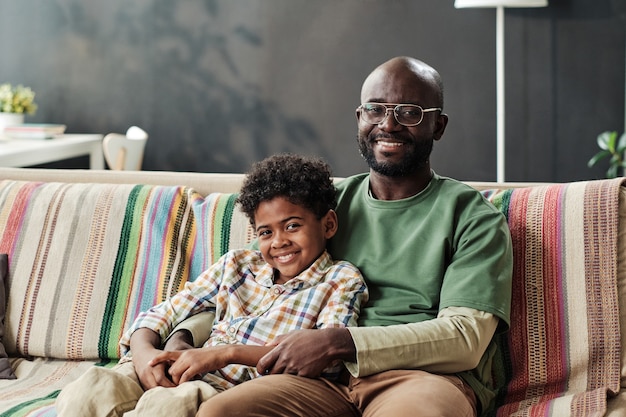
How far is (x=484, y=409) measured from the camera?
1.76 metres

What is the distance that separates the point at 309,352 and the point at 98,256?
2.62 feet

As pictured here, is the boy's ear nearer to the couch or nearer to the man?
the man

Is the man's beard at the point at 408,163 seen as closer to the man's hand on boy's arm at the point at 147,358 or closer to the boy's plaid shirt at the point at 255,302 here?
the boy's plaid shirt at the point at 255,302

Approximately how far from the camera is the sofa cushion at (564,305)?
182 cm

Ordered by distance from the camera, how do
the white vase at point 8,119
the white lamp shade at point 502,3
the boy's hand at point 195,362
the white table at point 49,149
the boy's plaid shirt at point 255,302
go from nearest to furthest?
the boy's hand at point 195,362 < the boy's plaid shirt at point 255,302 < the white table at point 49,149 < the white lamp shade at point 502,3 < the white vase at point 8,119

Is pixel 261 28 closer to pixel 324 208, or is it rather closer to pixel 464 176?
pixel 464 176

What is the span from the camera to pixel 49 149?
402cm

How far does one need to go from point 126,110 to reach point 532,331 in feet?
11.2

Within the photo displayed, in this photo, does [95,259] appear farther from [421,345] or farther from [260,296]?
[421,345]

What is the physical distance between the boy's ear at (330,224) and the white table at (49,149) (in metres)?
2.09

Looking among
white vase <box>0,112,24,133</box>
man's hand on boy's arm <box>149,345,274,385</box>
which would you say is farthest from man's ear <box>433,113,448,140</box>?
white vase <box>0,112,24,133</box>

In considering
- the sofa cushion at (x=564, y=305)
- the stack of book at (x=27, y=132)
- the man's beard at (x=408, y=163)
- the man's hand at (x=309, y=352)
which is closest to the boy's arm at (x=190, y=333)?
the man's hand at (x=309, y=352)

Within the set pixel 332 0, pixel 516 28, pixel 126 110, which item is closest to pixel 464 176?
pixel 516 28

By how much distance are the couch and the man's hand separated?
408 millimetres
